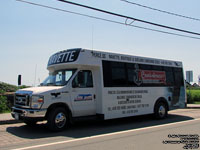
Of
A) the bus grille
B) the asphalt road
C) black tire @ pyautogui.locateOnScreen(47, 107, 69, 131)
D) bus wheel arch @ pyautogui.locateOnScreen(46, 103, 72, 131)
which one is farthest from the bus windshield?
the asphalt road

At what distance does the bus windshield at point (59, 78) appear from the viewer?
856 cm

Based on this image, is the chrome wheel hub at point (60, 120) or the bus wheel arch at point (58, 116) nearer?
the bus wheel arch at point (58, 116)

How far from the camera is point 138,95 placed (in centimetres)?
1059

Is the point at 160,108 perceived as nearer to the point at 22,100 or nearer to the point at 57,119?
the point at 57,119

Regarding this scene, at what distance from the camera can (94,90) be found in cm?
922

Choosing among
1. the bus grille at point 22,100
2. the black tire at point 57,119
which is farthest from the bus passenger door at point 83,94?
the bus grille at point 22,100

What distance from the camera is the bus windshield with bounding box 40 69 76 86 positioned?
8.56m

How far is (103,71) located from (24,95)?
10.8ft

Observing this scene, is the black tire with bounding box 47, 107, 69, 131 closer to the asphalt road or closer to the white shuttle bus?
the white shuttle bus

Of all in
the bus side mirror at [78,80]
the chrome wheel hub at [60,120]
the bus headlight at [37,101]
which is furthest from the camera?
the bus side mirror at [78,80]

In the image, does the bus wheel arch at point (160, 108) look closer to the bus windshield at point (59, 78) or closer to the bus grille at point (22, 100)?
the bus windshield at point (59, 78)

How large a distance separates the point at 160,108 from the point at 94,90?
4350 mm

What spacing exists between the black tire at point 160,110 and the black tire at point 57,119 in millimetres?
5221

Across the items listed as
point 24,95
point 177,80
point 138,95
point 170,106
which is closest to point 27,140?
point 24,95
